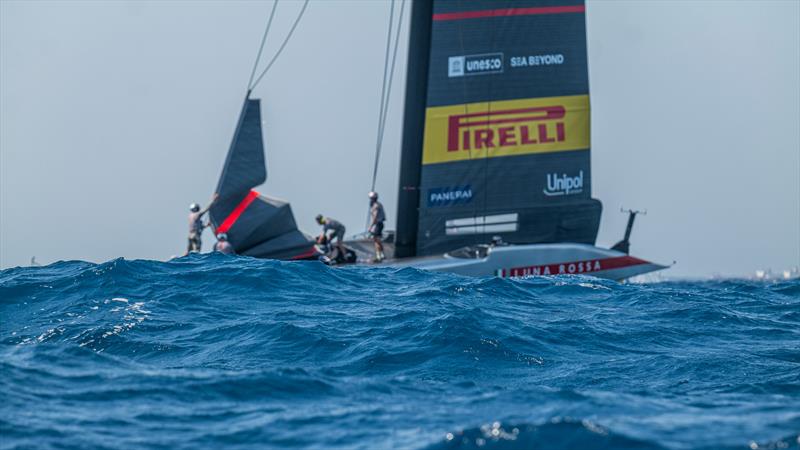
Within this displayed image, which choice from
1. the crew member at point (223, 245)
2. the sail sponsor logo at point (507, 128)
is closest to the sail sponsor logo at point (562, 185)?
the sail sponsor logo at point (507, 128)

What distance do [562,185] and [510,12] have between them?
371 cm

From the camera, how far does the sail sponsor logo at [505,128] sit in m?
23.9

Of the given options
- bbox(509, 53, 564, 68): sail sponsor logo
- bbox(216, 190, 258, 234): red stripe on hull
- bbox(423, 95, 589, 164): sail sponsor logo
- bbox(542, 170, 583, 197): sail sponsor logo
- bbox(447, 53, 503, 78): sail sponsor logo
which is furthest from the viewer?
bbox(542, 170, 583, 197): sail sponsor logo

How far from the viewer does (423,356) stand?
10070mm

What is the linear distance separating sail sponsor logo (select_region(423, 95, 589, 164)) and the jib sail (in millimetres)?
20

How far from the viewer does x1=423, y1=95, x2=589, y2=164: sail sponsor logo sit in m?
23.9

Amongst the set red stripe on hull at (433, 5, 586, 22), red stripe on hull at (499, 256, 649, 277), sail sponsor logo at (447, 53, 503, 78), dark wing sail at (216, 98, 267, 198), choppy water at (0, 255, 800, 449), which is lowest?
red stripe on hull at (499, 256, 649, 277)

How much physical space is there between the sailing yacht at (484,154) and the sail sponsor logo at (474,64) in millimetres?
20

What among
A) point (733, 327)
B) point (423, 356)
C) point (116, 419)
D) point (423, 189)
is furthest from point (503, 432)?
point (423, 189)

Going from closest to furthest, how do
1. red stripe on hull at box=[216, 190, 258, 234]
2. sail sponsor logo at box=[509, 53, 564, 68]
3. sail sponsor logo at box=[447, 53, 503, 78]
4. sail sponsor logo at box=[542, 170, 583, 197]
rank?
red stripe on hull at box=[216, 190, 258, 234] → sail sponsor logo at box=[447, 53, 503, 78] → sail sponsor logo at box=[509, 53, 564, 68] → sail sponsor logo at box=[542, 170, 583, 197]

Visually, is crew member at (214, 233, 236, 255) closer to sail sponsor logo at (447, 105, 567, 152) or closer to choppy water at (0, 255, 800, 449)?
sail sponsor logo at (447, 105, 567, 152)

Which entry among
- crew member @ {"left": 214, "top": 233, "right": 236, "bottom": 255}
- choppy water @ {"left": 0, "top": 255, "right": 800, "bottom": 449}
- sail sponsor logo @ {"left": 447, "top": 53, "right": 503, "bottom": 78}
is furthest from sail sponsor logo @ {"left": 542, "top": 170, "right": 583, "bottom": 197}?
choppy water @ {"left": 0, "top": 255, "right": 800, "bottom": 449}

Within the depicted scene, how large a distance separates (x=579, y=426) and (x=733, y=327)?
6.55m

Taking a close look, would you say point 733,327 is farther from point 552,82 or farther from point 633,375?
point 552,82
